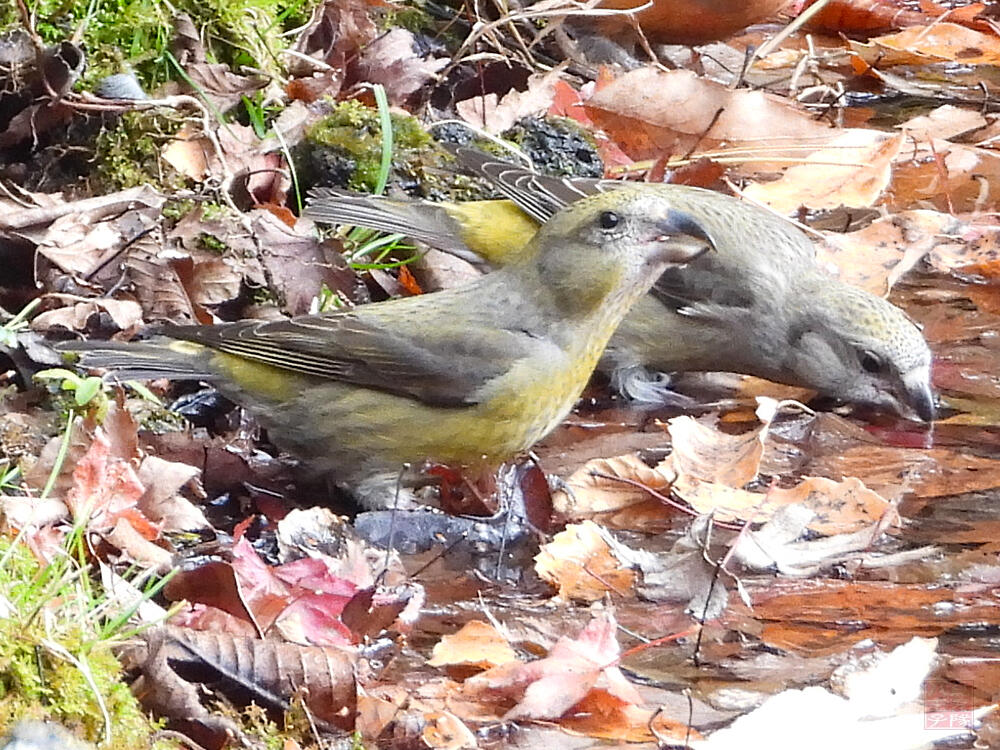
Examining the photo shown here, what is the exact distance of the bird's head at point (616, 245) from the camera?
182 inches

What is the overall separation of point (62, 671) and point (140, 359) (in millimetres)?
1884

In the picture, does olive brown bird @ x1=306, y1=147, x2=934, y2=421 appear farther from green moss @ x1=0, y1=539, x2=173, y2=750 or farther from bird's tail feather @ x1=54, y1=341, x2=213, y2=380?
green moss @ x1=0, y1=539, x2=173, y2=750

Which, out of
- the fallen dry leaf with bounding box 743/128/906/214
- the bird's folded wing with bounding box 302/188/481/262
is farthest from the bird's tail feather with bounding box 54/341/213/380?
the fallen dry leaf with bounding box 743/128/906/214

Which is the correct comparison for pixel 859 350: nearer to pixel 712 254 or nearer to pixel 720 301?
pixel 720 301

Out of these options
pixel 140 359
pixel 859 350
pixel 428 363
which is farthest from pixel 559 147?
pixel 140 359

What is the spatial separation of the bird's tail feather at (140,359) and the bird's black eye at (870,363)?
228 centimetres

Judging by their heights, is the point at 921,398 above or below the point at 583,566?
below

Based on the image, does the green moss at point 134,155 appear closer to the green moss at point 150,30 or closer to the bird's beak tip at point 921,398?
the green moss at point 150,30

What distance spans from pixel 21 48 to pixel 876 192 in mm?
3199

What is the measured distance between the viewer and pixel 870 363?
5.46m

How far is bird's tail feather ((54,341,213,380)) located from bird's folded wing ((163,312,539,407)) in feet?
0.33

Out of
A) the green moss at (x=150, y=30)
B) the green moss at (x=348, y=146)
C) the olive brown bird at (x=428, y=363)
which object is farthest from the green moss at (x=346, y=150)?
the olive brown bird at (x=428, y=363)

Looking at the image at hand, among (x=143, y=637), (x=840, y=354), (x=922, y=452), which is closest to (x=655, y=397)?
(x=840, y=354)

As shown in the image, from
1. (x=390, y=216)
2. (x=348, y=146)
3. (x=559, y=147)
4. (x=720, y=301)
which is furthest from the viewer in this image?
(x=559, y=147)
